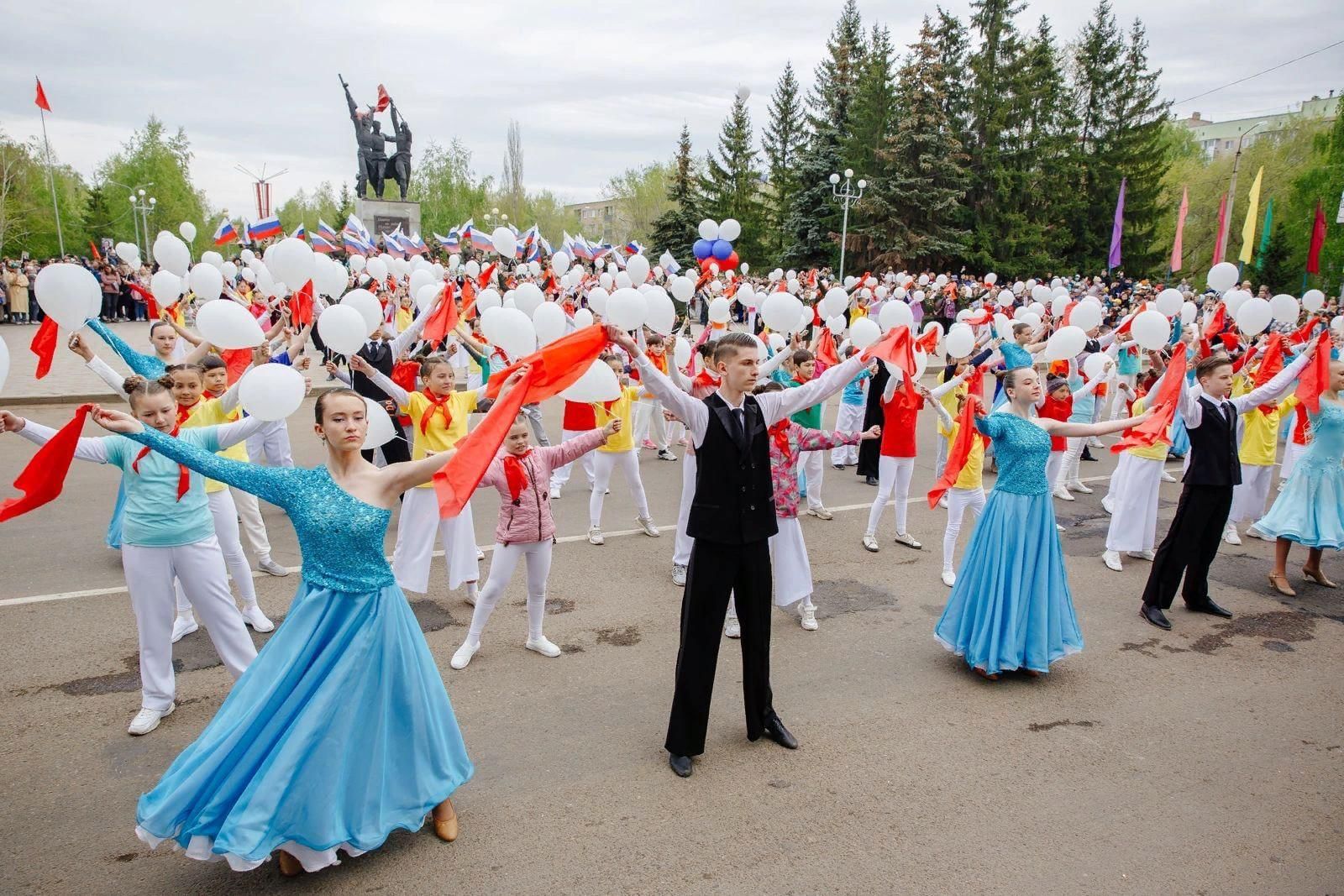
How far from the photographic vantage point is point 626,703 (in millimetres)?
4824

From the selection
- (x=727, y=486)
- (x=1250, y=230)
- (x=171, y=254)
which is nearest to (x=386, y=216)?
(x=171, y=254)

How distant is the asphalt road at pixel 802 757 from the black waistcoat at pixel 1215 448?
3.78 feet

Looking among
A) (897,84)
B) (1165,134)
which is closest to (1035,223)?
(897,84)

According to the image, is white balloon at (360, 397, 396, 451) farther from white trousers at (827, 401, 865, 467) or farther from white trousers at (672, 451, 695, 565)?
white trousers at (827, 401, 865, 467)

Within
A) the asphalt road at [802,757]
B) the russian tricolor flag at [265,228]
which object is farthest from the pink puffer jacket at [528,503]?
the russian tricolor flag at [265,228]

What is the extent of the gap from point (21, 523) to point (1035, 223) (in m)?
43.8

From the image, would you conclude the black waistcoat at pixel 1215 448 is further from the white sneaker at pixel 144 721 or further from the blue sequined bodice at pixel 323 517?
the white sneaker at pixel 144 721

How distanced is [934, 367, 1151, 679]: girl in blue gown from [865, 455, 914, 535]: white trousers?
253 centimetres

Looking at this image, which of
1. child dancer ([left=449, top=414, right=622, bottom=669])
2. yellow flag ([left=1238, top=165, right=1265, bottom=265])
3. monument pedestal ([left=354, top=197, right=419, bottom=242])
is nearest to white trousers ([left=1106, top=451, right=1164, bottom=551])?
child dancer ([left=449, top=414, right=622, bottom=669])

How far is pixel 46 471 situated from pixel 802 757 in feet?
12.0

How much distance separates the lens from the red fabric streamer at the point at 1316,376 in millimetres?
6672

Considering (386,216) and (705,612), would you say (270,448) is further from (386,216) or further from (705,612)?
(386,216)

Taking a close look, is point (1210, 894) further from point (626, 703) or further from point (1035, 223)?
point (1035, 223)

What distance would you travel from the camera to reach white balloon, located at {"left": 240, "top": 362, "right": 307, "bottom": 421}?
376 centimetres
